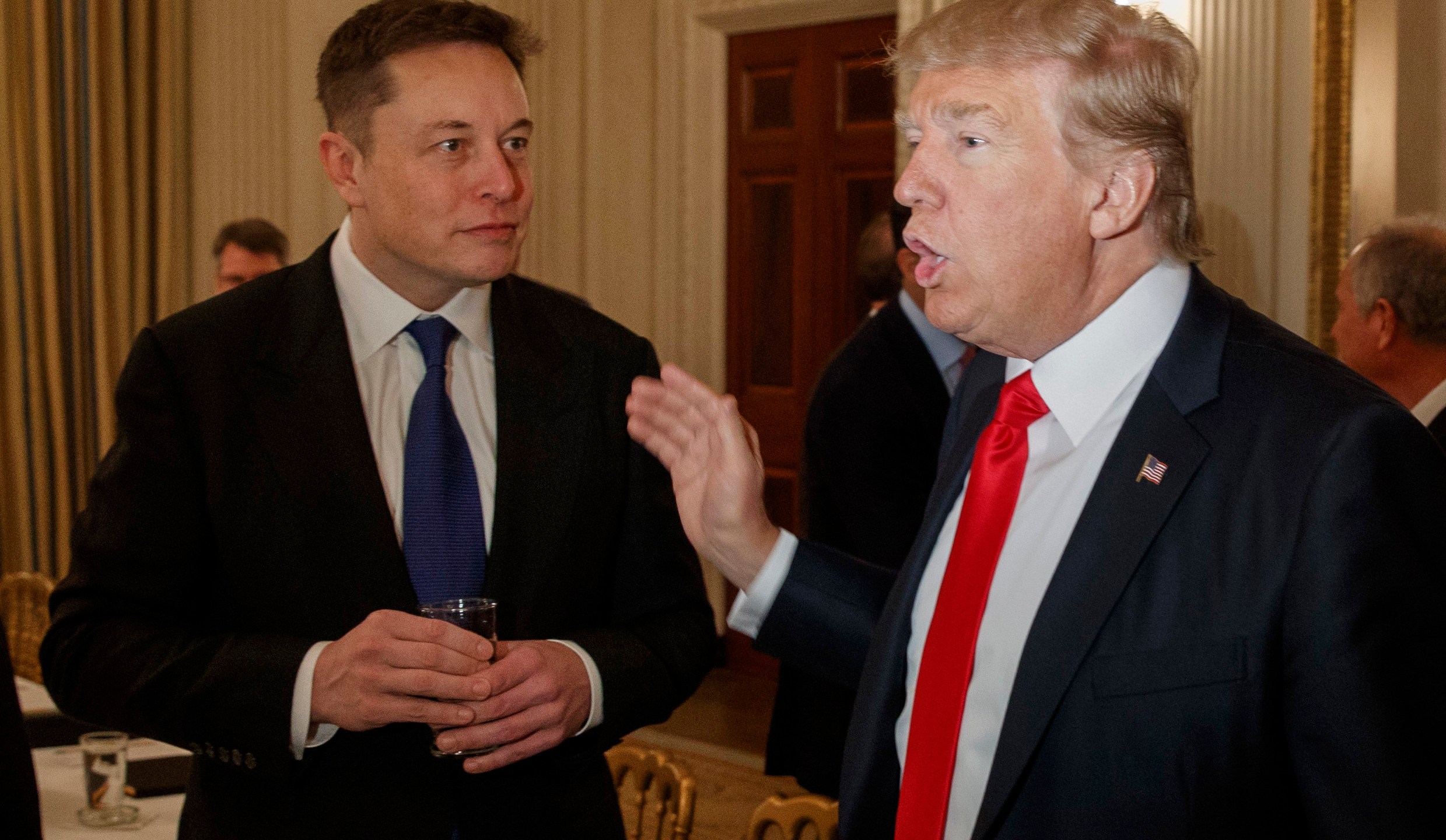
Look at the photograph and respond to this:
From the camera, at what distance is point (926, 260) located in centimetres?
140

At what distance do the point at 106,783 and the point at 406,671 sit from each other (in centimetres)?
99

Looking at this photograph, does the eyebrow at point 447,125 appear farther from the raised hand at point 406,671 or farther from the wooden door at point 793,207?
the wooden door at point 793,207

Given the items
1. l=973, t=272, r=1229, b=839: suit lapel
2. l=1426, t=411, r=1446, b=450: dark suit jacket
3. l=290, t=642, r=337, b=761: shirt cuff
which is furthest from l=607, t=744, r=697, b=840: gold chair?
l=1426, t=411, r=1446, b=450: dark suit jacket

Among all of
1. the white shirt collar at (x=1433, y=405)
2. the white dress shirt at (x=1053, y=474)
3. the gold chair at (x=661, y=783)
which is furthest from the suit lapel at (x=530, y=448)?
the white shirt collar at (x=1433, y=405)

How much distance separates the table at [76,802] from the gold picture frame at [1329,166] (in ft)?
11.4

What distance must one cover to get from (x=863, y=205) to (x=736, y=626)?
4777 millimetres

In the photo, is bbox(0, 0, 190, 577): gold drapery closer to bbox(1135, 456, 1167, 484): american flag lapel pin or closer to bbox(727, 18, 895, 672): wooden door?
bbox(727, 18, 895, 672): wooden door

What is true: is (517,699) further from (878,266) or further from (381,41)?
(878,266)

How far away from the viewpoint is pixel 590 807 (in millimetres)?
1765

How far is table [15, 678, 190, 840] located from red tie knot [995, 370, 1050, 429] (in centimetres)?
125

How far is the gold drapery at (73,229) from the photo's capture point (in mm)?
5750

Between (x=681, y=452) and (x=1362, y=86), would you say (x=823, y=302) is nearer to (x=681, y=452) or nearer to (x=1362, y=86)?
(x=1362, y=86)

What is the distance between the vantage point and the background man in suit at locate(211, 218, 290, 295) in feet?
14.3

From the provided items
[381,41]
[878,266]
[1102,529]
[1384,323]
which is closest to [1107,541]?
[1102,529]
